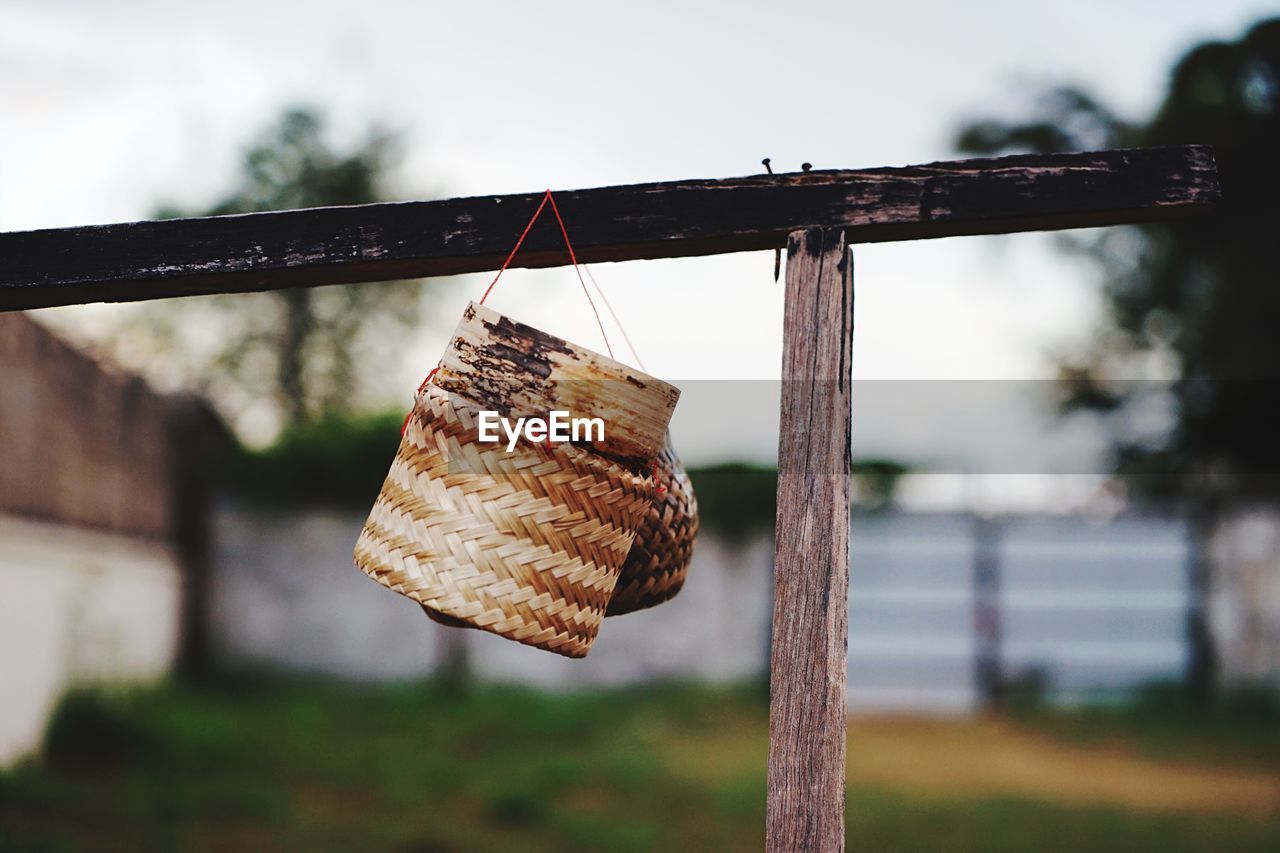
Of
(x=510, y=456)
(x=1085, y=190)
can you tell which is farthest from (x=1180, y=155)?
(x=510, y=456)

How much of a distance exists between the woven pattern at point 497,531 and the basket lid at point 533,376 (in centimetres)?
4

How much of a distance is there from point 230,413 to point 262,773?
1099 centimetres

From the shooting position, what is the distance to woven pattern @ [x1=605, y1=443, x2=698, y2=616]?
179 centimetres

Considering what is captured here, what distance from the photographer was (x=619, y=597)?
182 centimetres

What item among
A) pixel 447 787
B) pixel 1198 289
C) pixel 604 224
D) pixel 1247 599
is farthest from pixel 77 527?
pixel 1198 289

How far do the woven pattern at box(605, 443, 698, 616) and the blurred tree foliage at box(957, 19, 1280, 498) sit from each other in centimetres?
928

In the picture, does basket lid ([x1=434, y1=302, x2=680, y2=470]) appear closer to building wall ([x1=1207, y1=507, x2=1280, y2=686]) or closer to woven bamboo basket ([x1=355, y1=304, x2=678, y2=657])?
woven bamboo basket ([x1=355, y1=304, x2=678, y2=657])

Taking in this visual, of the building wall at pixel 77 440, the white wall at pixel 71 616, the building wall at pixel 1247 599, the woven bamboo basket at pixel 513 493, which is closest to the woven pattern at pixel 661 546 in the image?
the woven bamboo basket at pixel 513 493

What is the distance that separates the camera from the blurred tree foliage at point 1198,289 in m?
9.88

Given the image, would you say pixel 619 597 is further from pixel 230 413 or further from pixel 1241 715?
pixel 230 413

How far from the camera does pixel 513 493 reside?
146 centimetres
